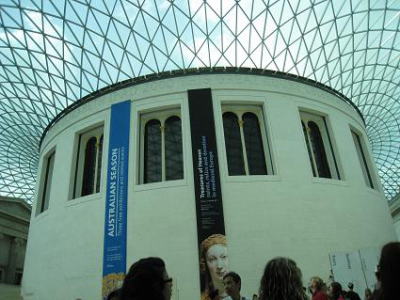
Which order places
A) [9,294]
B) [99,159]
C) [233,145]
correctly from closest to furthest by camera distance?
1. [233,145]
2. [99,159]
3. [9,294]

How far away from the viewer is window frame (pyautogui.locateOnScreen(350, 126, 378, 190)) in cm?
2608

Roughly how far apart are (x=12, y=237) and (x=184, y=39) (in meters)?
38.4

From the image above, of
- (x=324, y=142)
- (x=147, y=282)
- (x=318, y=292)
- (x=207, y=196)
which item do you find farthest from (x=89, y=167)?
(x=147, y=282)

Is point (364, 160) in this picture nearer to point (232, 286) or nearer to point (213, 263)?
point (213, 263)

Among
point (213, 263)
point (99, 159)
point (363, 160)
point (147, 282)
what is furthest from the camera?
point (363, 160)

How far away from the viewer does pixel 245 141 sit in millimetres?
22641

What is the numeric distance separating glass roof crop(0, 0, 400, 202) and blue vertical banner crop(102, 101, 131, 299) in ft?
15.3

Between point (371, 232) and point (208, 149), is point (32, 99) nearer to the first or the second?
point (208, 149)

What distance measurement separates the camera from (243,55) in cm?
2470

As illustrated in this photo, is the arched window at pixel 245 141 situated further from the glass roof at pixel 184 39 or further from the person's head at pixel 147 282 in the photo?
the person's head at pixel 147 282

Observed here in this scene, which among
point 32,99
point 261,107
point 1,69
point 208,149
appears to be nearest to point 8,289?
point 32,99

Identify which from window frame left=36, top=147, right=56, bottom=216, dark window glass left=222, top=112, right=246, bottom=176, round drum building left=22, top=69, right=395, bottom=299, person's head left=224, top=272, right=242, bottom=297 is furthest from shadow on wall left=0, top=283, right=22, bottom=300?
person's head left=224, top=272, right=242, bottom=297

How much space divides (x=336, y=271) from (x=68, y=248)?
15.7 metres

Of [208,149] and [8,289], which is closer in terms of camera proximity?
[208,149]
